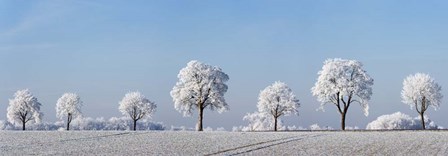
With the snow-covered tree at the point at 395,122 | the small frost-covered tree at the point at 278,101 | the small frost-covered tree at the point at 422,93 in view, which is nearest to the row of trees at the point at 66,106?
the small frost-covered tree at the point at 278,101

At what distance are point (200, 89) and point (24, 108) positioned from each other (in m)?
50.7

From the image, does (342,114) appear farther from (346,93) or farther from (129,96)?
(129,96)

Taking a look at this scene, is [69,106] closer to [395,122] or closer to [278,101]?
[278,101]

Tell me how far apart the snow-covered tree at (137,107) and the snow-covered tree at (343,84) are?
4100cm

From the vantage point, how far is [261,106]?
106000mm

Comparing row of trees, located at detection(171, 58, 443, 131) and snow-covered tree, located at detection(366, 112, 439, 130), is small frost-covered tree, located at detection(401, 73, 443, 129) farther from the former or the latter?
snow-covered tree, located at detection(366, 112, 439, 130)

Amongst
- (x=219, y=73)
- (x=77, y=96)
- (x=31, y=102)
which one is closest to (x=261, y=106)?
(x=219, y=73)

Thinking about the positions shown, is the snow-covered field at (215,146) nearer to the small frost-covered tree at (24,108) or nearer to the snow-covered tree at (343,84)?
the snow-covered tree at (343,84)

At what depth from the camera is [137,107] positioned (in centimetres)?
11738

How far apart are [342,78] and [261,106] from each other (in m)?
24.3

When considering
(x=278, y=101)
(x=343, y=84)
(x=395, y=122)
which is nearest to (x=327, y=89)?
(x=343, y=84)

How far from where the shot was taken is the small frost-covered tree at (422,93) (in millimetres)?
96500

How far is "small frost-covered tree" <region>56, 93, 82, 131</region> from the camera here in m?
121

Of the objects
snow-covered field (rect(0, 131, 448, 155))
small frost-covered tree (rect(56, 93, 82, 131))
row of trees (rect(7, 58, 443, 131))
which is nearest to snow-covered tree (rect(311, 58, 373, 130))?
row of trees (rect(7, 58, 443, 131))
